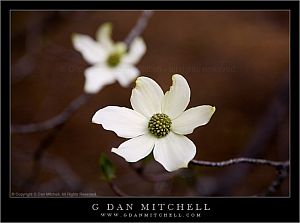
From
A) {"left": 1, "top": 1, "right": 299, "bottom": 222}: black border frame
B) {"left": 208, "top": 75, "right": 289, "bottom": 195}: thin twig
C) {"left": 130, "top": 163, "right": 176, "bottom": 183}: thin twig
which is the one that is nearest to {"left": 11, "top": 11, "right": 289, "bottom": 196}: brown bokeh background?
{"left": 208, "top": 75, "right": 289, "bottom": 195}: thin twig

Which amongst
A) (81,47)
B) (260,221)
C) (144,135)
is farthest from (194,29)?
(144,135)

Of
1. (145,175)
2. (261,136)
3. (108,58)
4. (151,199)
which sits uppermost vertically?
(108,58)

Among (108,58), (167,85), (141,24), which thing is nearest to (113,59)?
(108,58)

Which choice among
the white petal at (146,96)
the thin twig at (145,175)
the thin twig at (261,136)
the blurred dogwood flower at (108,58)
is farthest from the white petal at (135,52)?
the thin twig at (261,136)

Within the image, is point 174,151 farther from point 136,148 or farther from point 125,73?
point 125,73

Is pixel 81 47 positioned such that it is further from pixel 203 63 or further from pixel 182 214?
pixel 203 63

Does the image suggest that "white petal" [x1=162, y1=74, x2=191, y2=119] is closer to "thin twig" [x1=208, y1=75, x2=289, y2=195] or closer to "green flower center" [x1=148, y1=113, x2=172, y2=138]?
"green flower center" [x1=148, y1=113, x2=172, y2=138]

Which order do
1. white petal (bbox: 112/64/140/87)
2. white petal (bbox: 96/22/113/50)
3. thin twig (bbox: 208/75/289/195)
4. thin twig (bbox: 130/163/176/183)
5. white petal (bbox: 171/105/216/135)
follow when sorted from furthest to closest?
thin twig (bbox: 208/75/289/195)
white petal (bbox: 96/22/113/50)
white petal (bbox: 112/64/140/87)
thin twig (bbox: 130/163/176/183)
white petal (bbox: 171/105/216/135)
